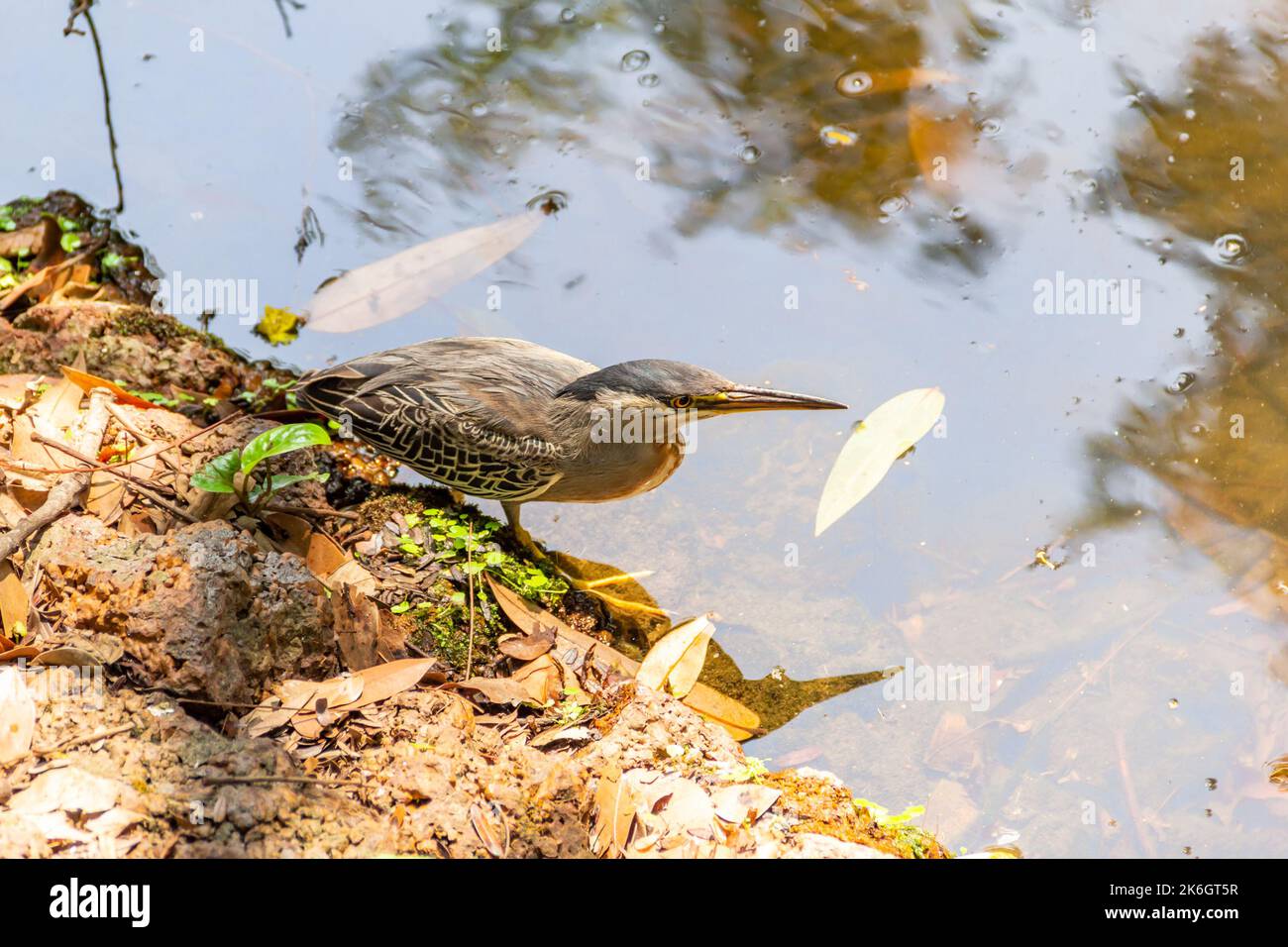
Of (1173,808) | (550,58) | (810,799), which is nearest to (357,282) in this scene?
(550,58)

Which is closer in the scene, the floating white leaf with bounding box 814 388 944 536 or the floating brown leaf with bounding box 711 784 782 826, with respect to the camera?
the floating brown leaf with bounding box 711 784 782 826

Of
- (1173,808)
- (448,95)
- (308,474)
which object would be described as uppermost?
(448,95)

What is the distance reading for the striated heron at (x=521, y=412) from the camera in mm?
4660

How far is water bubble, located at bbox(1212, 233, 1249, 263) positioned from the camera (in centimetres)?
547

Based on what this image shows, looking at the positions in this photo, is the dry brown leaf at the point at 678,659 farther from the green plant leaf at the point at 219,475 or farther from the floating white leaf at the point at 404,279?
the floating white leaf at the point at 404,279

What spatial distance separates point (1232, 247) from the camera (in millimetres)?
5504

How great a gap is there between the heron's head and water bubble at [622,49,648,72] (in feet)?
9.10

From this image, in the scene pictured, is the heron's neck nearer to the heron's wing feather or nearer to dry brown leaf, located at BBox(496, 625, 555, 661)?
the heron's wing feather

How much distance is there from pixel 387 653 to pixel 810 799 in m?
1.64

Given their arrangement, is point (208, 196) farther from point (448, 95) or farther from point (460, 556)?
point (460, 556)

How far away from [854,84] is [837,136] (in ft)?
1.50

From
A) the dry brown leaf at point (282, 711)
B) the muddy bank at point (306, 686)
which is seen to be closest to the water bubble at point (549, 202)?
the muddy bank at point (306, 686)

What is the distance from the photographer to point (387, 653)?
3.93 meters

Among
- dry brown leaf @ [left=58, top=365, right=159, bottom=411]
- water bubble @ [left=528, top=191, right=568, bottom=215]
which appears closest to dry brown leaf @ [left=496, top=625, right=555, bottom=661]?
dry brown leaf @ [left=58, top=365, right=159, bottom=411]
